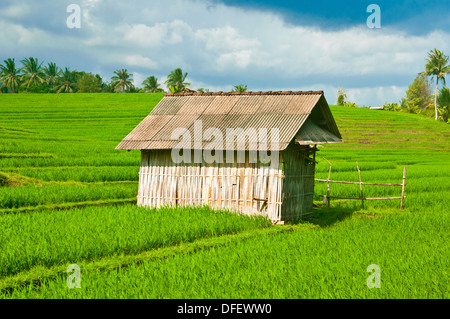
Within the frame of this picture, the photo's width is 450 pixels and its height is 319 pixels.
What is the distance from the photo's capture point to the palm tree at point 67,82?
74.0m

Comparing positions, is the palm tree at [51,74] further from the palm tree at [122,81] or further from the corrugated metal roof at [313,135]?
the corrugated metal roof at [313,135]

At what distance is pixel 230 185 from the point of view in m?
12.1

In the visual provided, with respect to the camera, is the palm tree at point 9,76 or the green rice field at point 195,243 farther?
the palm tree at point 9,76

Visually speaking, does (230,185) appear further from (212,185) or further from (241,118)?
(241,118)

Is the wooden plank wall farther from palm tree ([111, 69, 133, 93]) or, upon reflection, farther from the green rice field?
palm tree ([111, 69, 133, 93])

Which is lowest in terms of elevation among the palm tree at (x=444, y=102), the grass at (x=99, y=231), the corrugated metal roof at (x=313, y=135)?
the grass at (x=99, y=231)

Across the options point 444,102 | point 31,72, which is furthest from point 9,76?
point 444,102

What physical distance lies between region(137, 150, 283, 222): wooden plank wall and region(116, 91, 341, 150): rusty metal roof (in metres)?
0.55

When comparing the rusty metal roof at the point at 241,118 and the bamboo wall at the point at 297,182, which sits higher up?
the rusty metal roof at the point at 241,118

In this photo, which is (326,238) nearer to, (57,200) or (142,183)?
(142,183)

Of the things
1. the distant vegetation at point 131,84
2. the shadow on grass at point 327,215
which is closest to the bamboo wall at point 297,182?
the shadow on grass at point 327,215

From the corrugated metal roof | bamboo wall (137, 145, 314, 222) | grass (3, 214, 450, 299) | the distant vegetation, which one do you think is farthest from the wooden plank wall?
the distant vegetation

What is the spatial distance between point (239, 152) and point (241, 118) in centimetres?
129
